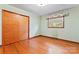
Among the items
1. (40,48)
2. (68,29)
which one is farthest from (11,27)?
(68,29)

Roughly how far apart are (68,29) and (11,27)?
6.91 feet

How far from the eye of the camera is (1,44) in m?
2.68

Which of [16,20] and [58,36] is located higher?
[16,20]

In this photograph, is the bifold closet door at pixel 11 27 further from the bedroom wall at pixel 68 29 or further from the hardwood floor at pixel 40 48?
the bedroom wall at pixel 68 29

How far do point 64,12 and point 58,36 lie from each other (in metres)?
0.97

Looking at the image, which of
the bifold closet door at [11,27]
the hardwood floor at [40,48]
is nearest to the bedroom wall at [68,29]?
the hardwood floor at [40,48]

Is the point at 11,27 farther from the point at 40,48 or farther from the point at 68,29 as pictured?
the point at 68,29

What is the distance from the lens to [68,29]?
143 inches

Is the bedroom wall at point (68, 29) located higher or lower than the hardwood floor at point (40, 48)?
higher

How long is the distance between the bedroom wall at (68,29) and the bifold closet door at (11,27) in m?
0.78

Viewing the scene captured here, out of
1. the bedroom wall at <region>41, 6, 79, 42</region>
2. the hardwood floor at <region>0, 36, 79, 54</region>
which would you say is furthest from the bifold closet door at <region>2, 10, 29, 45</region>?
the bedroom wall at <region>41, 6, 79, 42</region>

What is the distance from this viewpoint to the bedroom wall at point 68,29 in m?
3.33
